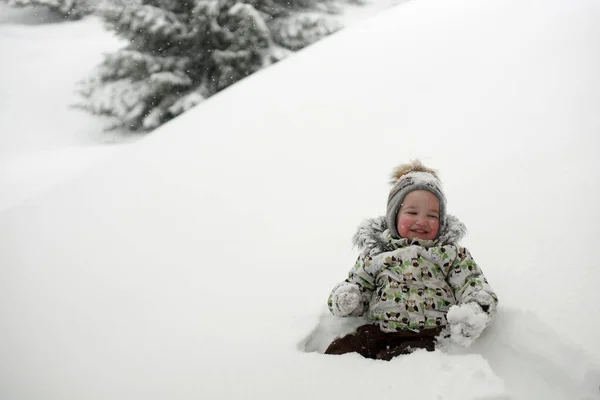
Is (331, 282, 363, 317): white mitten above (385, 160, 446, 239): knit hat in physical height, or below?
below

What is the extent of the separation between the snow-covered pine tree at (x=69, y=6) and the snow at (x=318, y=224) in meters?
10.6

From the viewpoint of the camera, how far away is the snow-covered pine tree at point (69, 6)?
11.1m

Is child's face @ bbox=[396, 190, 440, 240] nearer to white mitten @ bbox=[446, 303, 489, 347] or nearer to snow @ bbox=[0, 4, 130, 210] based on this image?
white mitten @ bbox=[446, 303, 489, 347]

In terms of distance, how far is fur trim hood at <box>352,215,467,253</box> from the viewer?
1511 millimetres

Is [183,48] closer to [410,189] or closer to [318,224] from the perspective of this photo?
[318,224]

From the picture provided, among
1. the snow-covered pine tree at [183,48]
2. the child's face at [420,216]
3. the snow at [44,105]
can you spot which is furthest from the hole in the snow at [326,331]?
the snow-covered pine tree at [183,48]

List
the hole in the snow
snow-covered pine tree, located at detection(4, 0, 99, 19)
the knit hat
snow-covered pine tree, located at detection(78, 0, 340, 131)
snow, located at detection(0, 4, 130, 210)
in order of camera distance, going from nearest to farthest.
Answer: the hole in the snow, the knit hat, snow, located at detection(0, 4, 130, 210), snow-covered pine tree, located at detection(78, 0, 340, 131), snow-covered pine tree, located at detection(4, 0, 99, 19)

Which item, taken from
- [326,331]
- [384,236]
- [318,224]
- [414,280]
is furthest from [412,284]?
[318,224]

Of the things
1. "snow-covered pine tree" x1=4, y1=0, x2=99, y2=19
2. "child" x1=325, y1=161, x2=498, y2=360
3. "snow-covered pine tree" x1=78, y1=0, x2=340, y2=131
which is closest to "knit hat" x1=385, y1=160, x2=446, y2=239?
"child" x1=325, y1=161, x2=498, y2=360

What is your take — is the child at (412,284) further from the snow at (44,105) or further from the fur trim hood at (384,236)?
the snow at (44,105)

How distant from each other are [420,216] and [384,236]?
0.55 feet

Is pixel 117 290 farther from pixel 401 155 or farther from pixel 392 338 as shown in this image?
pixel 401 155

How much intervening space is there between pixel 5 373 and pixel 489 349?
6.10 ft

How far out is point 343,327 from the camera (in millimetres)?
1545
